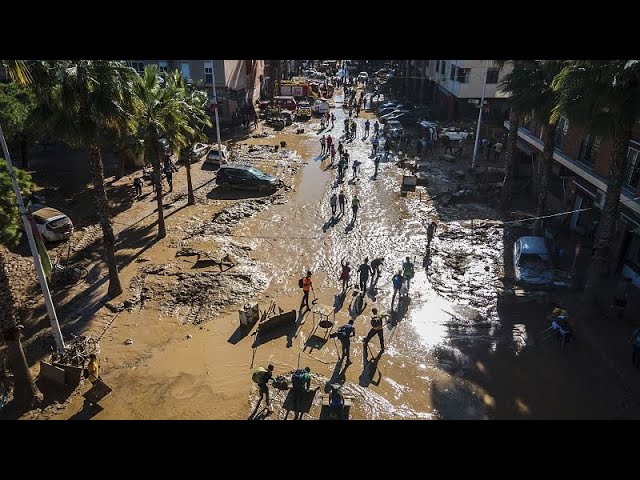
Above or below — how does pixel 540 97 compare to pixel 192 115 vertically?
above

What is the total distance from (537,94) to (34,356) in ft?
70.4

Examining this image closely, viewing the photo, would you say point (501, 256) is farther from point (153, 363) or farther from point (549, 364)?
point (153, 363)

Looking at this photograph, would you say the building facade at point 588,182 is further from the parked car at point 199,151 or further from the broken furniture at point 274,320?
the parked car at point 199,151

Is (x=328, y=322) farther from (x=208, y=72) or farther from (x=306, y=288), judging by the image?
(x=208, y=72)

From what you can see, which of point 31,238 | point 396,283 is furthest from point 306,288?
point 31,238

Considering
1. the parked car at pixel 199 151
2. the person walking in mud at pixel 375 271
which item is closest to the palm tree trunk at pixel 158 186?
the person walking in mud at pixel 375 271

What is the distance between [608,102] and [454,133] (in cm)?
2419

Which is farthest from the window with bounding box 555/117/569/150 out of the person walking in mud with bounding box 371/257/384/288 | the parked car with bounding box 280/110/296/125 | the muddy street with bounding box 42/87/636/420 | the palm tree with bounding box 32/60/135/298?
the parked car with bounding box 280/110/296/125

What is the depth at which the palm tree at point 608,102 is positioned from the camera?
13605 millimetres

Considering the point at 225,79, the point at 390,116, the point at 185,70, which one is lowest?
the point at 390,116

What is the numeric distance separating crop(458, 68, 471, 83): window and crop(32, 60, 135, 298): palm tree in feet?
108

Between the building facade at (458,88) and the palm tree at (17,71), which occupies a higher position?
the palm tree at (17,71)

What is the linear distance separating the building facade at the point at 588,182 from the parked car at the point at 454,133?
852 cm

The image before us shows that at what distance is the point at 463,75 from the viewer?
4016 cm
